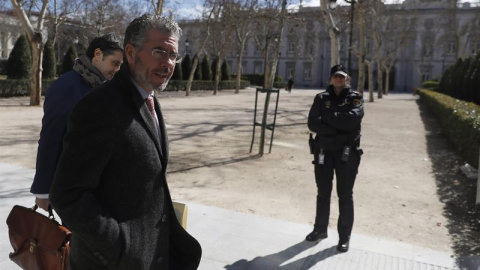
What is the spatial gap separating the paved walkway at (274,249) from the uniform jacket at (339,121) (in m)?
1.04

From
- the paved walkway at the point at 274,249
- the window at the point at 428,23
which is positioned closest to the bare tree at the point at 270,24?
the paved walkway at the point at 274,249

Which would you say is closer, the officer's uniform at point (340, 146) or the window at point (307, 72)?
the officer's uniform at point (340, 146)

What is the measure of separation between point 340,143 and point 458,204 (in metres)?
3.10

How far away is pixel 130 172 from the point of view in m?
1.75

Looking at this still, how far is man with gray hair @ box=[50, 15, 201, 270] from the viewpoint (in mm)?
1651

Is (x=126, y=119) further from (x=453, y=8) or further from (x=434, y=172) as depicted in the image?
(x=453, y=8)

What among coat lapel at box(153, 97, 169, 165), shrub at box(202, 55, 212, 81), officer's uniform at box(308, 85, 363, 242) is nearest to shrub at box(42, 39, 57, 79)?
shrub at box(202, 55, 212, 81)

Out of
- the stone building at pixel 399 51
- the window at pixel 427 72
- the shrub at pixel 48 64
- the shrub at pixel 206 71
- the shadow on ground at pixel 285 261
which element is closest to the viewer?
the shadow on ground at pixel 285 261

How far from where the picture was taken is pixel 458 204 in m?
6.23

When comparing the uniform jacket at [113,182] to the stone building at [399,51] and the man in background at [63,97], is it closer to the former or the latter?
the man in background at [63,97]

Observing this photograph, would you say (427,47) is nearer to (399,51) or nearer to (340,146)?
(399,51)

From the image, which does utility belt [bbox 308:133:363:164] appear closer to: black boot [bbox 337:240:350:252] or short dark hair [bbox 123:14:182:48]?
black boot [bbox 337:240:350:252]

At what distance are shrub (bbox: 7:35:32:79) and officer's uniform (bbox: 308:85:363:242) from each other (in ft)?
88.6

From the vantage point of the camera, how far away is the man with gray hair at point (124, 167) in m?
1.65
